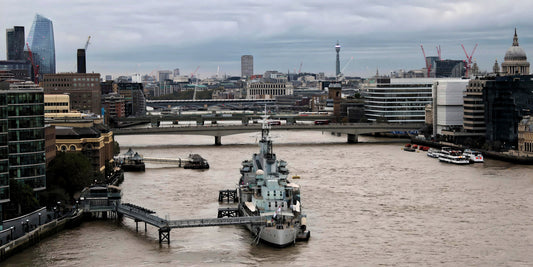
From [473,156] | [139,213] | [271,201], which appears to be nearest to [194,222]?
[271,201]

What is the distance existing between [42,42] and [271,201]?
120 meters

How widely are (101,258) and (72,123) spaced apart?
17.4 m

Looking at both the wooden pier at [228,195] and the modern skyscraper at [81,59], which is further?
the modern skyscraper at [81,59]

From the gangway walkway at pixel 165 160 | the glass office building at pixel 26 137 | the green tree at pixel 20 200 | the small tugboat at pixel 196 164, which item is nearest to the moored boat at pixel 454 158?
the small tugboat at pixel 196 164

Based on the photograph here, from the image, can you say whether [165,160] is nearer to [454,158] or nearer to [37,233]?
[454,158]

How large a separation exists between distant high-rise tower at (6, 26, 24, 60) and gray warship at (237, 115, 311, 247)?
380 feet

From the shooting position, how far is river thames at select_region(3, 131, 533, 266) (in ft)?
81.0

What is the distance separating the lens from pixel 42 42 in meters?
142

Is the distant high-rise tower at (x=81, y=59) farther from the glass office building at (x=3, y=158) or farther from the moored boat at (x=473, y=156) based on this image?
the glass office building at (x=3, y=158)

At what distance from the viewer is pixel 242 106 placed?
148m

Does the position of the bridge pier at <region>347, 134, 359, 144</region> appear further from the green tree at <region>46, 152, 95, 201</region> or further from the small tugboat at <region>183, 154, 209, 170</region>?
the green tree at <region>46, 152, 95, 201</region>

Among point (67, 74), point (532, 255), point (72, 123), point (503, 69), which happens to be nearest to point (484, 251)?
point (532, 255)

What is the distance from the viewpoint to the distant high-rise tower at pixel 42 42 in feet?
459

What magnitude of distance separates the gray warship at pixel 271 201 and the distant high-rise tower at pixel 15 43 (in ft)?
380
